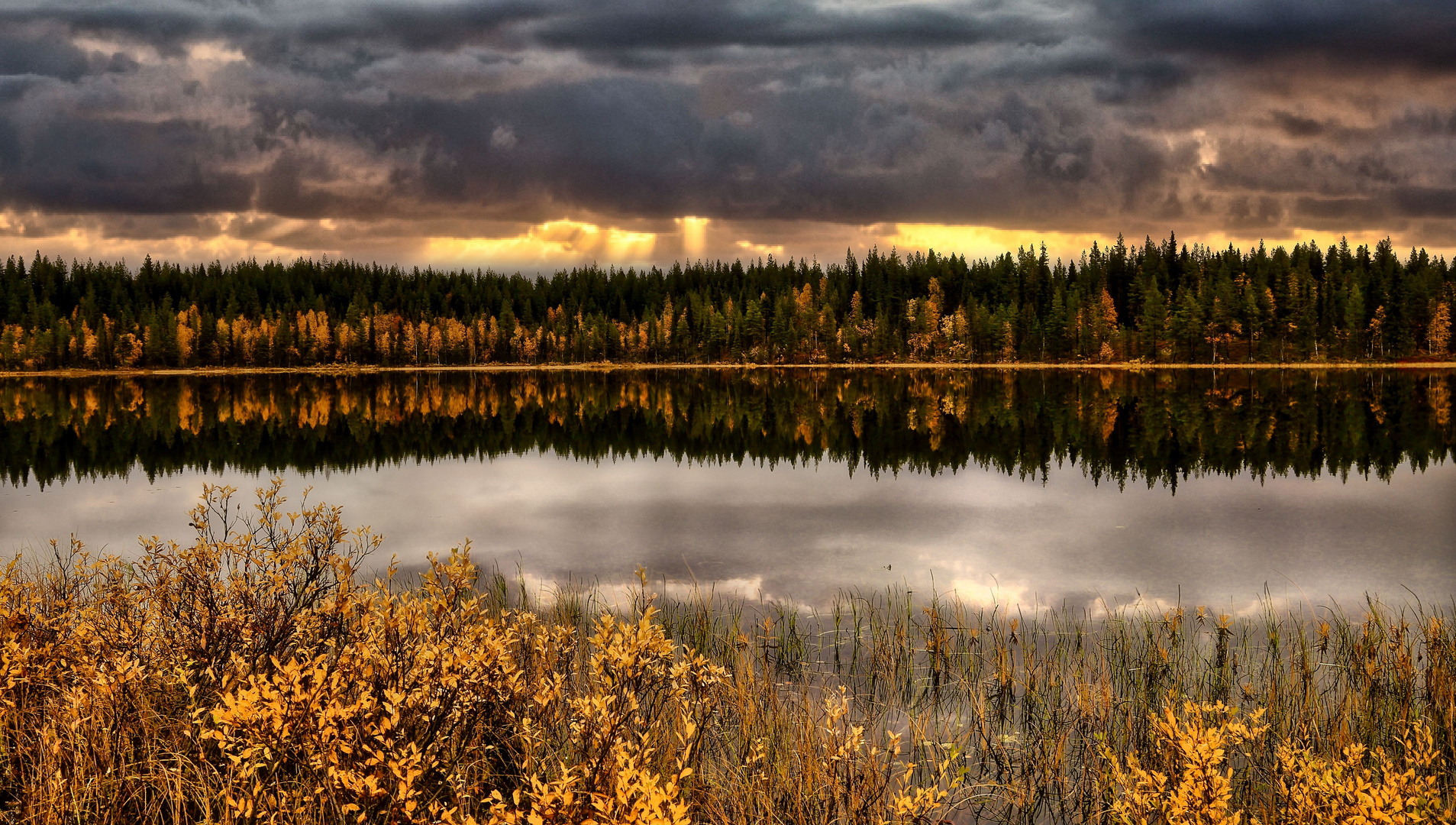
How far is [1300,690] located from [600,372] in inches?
6061

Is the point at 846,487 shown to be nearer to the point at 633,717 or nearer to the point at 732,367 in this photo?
the point at 633,717

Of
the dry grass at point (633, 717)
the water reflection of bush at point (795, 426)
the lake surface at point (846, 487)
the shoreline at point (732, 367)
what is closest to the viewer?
the dry grass at point (633, 717)

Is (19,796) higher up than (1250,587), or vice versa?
(19,796)

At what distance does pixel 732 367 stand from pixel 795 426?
120978mm

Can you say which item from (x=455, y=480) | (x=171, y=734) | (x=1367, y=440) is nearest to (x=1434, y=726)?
(x=171, y=734)

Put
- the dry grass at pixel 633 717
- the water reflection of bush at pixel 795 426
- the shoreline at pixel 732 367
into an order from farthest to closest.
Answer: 1. the shoreline at pixel 732 367
2. the water reflection of bush at pixel 795 426
3. the dry grass at pixel 633 717

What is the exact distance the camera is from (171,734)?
29.0 ft

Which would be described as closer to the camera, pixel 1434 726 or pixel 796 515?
pixel 1434 726

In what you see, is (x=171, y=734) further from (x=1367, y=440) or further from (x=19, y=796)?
(x=1367, y=440)

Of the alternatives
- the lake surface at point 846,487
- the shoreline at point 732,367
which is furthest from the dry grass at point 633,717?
the shoreline at point 732,367

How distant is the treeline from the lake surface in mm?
78098

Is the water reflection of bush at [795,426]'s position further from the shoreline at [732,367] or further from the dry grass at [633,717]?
the shoreline at [732,367]

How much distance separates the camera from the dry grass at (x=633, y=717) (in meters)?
6.39

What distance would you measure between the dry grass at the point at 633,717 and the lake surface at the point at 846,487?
5.06 meters
